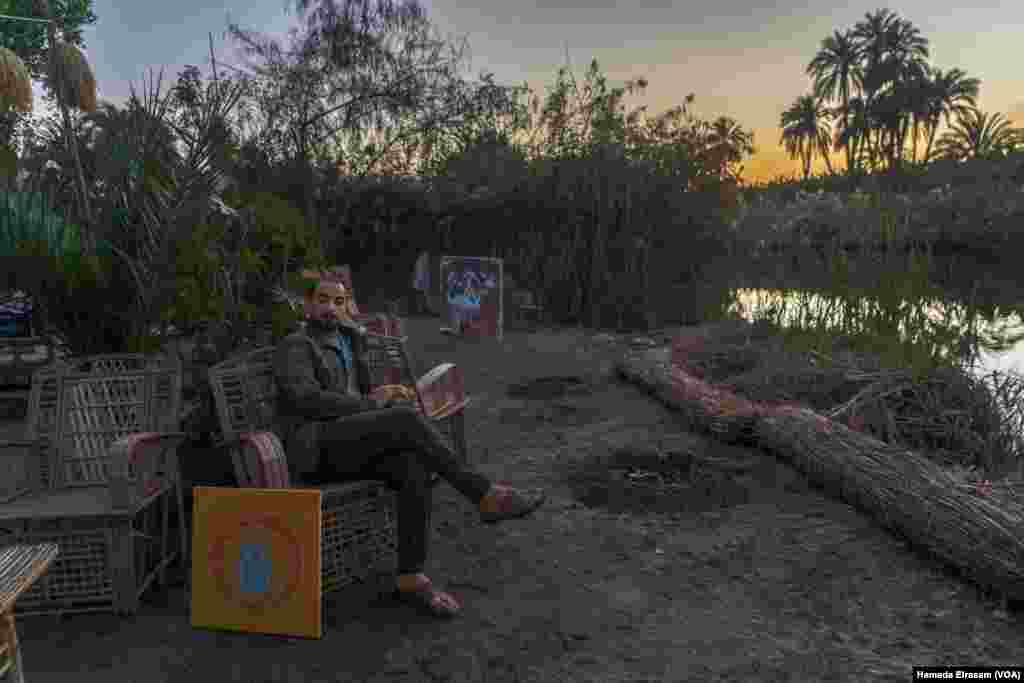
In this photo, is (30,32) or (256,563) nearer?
(256,563)

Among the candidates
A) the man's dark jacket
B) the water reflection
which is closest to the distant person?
the water reflection

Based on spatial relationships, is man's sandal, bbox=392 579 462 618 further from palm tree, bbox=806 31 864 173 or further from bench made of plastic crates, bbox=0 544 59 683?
palm tree, bbox=806 31 864 173

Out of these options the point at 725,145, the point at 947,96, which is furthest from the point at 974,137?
the point at 725,145

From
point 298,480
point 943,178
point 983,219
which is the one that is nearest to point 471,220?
point 298,480

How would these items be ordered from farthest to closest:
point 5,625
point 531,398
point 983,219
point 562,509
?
point 983,219, point 531,398, point 562,509, point 5,625

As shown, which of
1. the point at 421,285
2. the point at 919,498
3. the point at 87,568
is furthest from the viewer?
the point at 421,285

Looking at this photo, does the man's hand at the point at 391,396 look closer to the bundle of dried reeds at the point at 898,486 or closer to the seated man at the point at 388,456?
the seated man at the point at 388,456

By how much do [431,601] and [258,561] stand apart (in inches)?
26.8

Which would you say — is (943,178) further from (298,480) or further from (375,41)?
(298,480)

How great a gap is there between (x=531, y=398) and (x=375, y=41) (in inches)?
471

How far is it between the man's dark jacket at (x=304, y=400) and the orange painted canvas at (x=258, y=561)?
320mm

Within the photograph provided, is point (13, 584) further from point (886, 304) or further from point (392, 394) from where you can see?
point (886, 304)

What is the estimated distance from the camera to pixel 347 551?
2959 millimetres

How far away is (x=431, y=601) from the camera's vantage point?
9.46 feet
